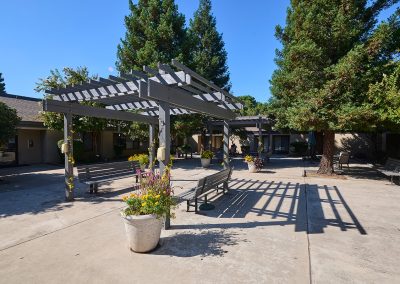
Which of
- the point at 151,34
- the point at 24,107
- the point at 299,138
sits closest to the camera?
the point at 151,34

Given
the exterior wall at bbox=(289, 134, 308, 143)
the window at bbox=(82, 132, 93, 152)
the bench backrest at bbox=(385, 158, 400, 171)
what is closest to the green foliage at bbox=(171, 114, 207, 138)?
the window at bbox=(82, 132, 93, 152)

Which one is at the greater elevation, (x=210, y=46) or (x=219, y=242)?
(x=210, y=46)

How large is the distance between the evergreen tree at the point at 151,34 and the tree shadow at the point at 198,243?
48.2 feet

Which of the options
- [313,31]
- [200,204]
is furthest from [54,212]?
[313,31]

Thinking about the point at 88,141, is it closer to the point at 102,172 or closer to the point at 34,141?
→ the point at 34,141

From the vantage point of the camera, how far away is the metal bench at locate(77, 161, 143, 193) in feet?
28.6

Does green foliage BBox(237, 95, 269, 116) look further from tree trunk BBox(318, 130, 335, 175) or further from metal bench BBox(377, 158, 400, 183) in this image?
metal bench BBox(377, 158, 400, 183)

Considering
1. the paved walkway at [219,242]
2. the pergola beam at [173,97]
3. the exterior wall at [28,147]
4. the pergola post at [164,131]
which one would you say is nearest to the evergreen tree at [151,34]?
the exterior wall at [28,147]

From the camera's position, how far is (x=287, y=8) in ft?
45.8

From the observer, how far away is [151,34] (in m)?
18.3

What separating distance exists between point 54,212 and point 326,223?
22.6 ft

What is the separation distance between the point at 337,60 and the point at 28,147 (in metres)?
19.9

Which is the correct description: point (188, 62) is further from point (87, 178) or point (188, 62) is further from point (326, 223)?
point (326, 223)

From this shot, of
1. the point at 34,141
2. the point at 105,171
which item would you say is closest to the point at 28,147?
the point at 34,141
